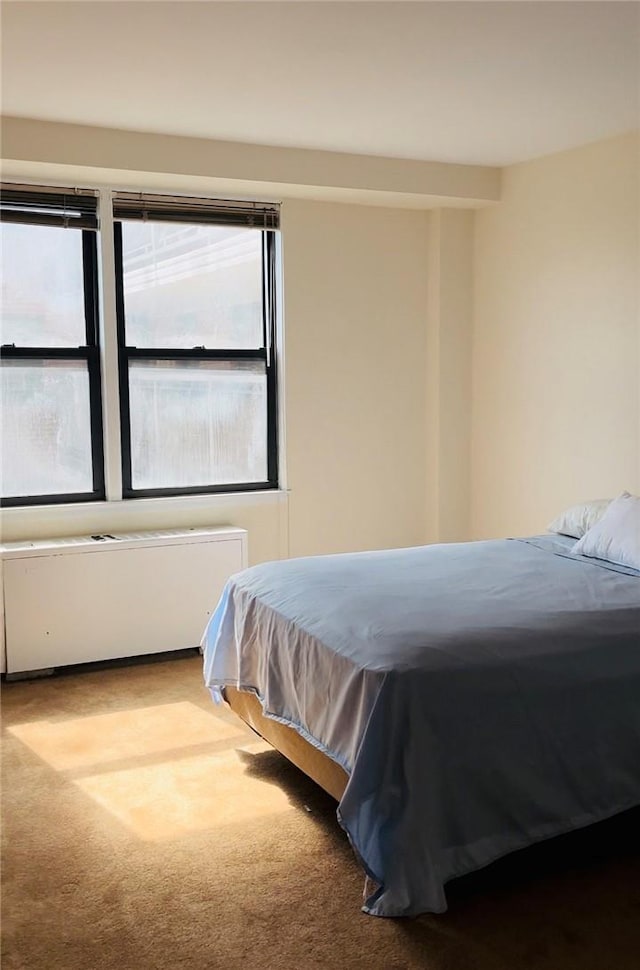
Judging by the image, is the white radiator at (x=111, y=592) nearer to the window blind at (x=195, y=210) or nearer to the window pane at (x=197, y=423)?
the window pane at (x=197, y=423)

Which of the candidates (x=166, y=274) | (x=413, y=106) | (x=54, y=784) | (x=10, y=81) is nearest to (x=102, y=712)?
(x=54, y=784)

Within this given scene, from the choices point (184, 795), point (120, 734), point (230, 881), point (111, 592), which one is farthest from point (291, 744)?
point (111, 592)

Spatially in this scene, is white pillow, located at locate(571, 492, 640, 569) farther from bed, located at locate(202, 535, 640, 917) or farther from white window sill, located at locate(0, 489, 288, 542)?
white window sill, located at locate(0, 489, 288, 542)

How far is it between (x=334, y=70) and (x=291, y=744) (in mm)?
2322

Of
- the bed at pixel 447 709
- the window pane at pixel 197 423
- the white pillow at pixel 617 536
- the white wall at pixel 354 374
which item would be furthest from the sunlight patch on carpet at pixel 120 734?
the white pillow at pixel 617 536

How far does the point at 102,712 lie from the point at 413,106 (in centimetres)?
279

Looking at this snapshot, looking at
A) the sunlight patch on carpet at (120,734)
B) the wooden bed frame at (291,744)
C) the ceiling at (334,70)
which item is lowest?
the sunlight patch on carpet at (120,734)

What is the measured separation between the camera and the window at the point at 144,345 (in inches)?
175

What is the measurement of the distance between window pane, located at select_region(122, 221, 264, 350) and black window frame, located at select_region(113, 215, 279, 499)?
32mm

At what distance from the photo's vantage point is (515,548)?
154 inches

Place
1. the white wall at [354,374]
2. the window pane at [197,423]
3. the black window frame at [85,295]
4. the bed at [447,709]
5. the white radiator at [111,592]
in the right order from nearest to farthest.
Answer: the bed at [447,709] < the white radiator at [111,592] < the black window frame at [85,295] < the window pane at [197,423] < the white wall at [354,374]

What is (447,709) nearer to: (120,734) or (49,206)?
(120,734)

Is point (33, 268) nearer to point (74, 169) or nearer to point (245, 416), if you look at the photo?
point (74, 169)

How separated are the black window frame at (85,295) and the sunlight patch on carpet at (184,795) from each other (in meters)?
1.67
